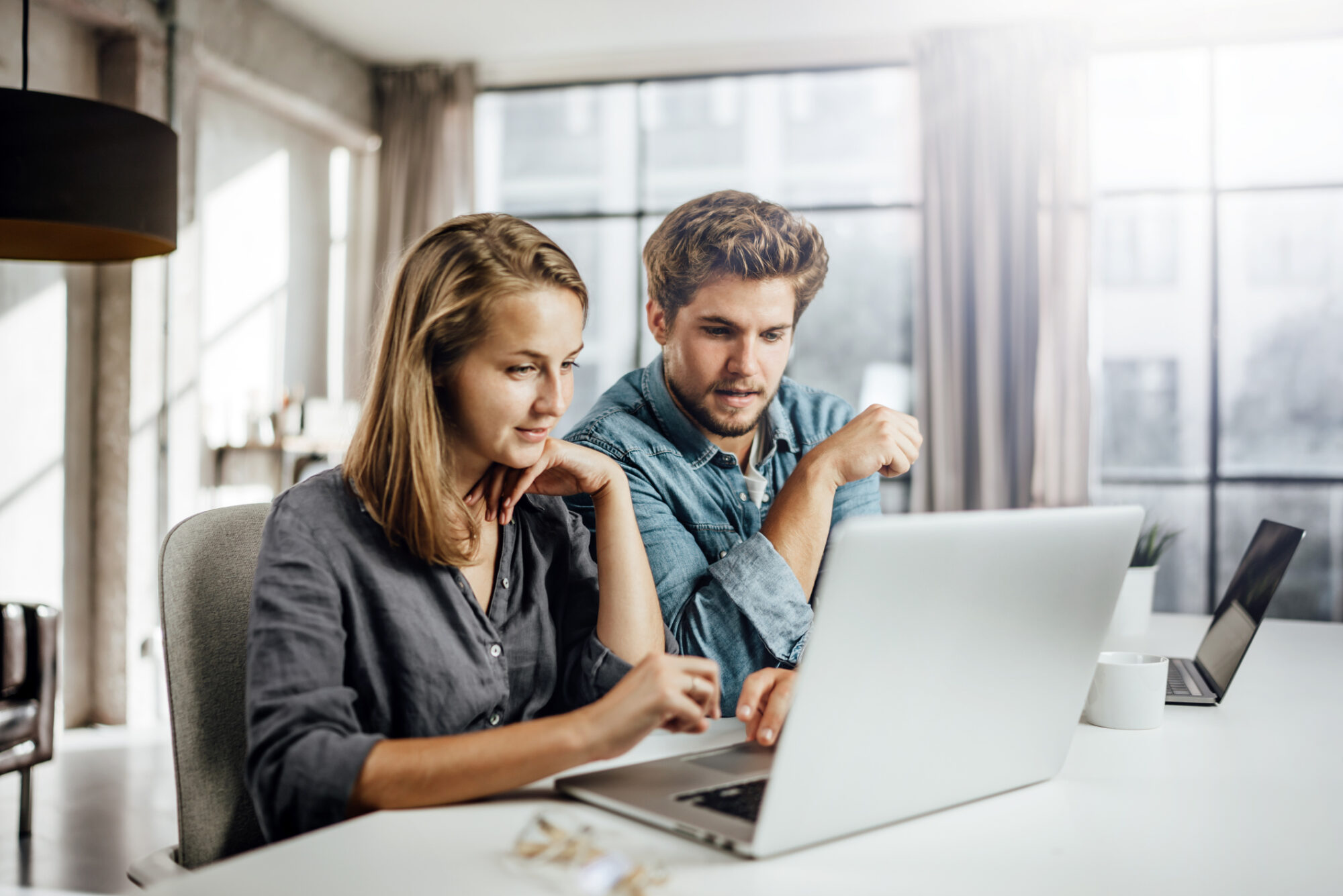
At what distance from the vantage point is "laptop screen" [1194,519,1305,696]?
1.13 meters

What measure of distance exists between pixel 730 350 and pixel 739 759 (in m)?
0.71

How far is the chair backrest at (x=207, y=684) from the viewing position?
0.91 meters

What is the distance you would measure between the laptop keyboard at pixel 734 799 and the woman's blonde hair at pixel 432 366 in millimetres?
364

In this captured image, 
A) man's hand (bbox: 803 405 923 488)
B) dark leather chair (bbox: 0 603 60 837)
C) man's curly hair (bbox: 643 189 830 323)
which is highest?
man's curly hair (bbox: 643 189 830 323)

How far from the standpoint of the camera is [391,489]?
96 centimetres

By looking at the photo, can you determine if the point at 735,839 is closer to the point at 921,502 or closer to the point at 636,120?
the point at 921,502

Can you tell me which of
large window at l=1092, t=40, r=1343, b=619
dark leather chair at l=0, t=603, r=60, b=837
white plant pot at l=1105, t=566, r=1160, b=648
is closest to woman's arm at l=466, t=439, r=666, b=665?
white plant pot at l=1105, t=566, r=1160, b=648

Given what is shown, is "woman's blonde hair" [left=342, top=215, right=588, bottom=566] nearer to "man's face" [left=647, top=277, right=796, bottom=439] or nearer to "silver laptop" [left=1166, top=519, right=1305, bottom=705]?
"man's face" [left=647, top=277, right=796, bottom=439]

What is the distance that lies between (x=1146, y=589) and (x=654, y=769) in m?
1.04

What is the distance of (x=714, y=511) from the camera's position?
1.47m

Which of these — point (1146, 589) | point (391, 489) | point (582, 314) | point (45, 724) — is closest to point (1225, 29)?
point (1146, 589)

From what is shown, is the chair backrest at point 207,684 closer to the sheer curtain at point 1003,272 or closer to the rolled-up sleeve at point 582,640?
the rolled-up sleeve at point 582,640

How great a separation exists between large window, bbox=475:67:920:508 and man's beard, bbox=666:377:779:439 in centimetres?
318

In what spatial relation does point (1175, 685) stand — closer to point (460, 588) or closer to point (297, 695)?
point (460, 588)
